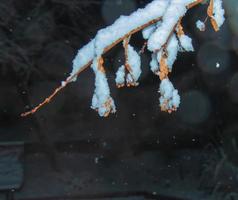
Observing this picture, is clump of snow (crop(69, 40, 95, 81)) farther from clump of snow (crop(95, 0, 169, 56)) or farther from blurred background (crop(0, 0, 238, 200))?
blurred background (crop(0, 0, 238, 200))

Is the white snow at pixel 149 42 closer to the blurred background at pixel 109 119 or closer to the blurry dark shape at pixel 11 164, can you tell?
the blurred background at pixel 109 119

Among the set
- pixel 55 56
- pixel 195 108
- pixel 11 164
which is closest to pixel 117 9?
pixel 55 56

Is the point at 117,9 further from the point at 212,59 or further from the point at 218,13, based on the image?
the point at 218,13

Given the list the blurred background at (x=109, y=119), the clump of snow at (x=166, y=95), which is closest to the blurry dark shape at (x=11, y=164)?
the blurred background at (x=109, y=119)

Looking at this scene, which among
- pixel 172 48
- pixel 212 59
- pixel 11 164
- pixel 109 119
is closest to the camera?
pixel 172 48

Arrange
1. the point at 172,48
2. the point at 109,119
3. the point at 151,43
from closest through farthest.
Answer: the point at 151,43 < the point at 172,48 < the point at 109,119

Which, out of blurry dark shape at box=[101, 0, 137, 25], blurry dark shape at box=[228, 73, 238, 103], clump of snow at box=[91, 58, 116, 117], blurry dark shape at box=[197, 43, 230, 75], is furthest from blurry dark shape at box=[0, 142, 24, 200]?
clump of snow at box=[91, 58, 116, 117]

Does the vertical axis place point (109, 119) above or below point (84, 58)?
above

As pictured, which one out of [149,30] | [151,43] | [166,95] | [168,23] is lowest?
[166,95]
